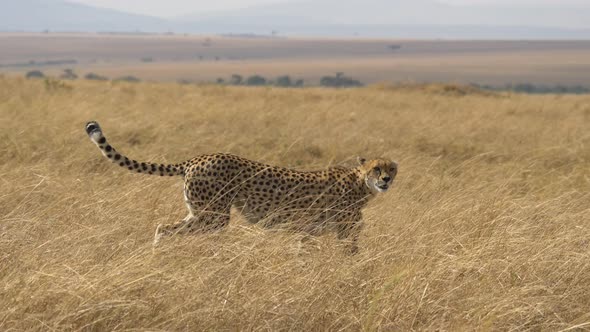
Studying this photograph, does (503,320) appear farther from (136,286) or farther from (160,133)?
(160,133)

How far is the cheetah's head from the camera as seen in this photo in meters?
4.43

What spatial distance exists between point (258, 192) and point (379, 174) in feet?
2.10

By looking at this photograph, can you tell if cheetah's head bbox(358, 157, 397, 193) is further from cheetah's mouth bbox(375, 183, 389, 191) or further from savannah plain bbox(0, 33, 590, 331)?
savannah plain bbox(0, 33, 590, 331)

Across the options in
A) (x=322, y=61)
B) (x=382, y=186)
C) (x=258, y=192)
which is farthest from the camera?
(x=322, y=61)

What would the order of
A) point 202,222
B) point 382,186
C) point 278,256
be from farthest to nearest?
point 382,186 < point 202,222 < point 278,256

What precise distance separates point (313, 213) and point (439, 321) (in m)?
1.42

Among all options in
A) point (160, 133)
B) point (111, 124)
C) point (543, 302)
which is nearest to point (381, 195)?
point (543, 302)

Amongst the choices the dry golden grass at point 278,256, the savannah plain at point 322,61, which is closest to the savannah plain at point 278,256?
the dry golden grass at point 278,256

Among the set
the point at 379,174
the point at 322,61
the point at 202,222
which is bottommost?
the point at 322,61

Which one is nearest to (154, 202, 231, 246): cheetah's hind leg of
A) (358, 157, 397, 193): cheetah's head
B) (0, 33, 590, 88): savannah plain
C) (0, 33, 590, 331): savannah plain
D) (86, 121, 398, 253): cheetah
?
(86, 121, 398, 253): cheetah

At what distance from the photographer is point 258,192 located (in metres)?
4.22

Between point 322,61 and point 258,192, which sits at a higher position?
point 258,192

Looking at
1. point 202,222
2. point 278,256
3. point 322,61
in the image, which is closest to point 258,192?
point 202,222

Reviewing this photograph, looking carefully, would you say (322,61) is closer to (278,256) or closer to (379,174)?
(379,174)
